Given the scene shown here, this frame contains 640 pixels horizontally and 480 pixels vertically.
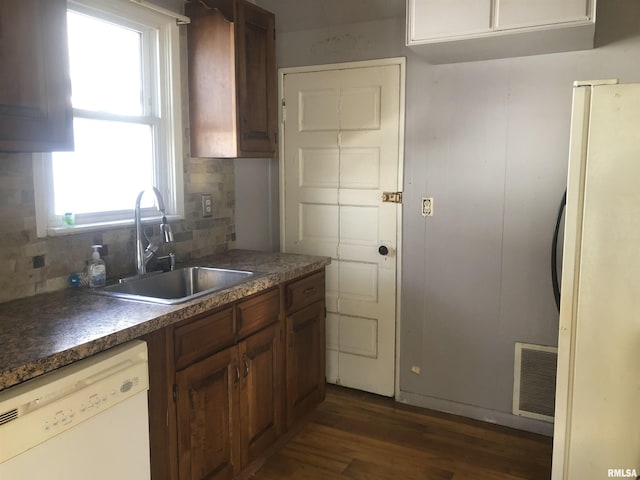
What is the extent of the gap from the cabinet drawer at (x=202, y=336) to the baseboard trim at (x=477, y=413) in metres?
1.53

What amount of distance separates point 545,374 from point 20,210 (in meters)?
2.69

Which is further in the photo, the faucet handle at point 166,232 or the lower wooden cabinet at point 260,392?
the faucet handle at point 166,232

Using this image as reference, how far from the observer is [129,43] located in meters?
2.67

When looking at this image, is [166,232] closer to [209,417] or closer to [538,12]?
[209,417]

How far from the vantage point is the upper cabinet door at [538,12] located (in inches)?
89.8

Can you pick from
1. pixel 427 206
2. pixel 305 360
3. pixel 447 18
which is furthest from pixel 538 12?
pixel 305 360

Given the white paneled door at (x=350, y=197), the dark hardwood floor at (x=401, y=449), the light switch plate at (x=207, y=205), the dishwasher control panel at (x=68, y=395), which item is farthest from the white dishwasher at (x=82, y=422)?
the white paneled door at (x=350, y=197)

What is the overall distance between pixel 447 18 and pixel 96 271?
1.96 m

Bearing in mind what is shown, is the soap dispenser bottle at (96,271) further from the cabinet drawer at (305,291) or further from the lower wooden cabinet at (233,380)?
the cabinet drawer at (305,291)

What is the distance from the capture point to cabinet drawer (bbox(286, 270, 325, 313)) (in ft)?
9.00

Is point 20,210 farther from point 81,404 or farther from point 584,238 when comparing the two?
point 584,238

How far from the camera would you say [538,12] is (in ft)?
7.70

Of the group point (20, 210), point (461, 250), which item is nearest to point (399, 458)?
point (461, 250)

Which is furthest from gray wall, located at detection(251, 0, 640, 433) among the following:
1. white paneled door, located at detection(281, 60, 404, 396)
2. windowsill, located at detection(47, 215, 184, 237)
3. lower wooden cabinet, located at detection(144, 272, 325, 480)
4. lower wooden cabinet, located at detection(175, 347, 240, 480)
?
windowsill, located at detection(47, 215, 184, 237)
